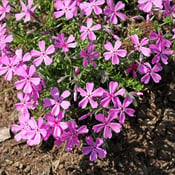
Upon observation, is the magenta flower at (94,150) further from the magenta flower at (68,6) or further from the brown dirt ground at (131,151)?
the magenta flower at (68,6)

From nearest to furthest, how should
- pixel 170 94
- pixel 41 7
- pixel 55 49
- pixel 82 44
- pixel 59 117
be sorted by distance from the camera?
1. pixel 59 117
2. pixel 55 49
3. pixel 82 44
4. pixel 170 94
5. pixel 41 7

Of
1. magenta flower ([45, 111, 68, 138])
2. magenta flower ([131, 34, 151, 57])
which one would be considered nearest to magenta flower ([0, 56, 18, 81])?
magenta flower ([45, 111, 68, 138])

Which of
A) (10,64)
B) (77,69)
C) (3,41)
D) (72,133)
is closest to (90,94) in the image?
(77,69)

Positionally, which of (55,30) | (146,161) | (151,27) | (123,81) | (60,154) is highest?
(55,30)

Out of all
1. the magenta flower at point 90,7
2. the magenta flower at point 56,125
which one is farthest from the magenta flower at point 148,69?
the magenta flower at point 56,125

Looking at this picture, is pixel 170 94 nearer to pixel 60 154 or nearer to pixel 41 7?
pixel 60 154

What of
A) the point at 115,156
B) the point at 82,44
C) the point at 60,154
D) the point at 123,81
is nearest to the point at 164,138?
the point at 115,156

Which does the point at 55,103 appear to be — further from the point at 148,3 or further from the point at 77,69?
the point at 148,3
